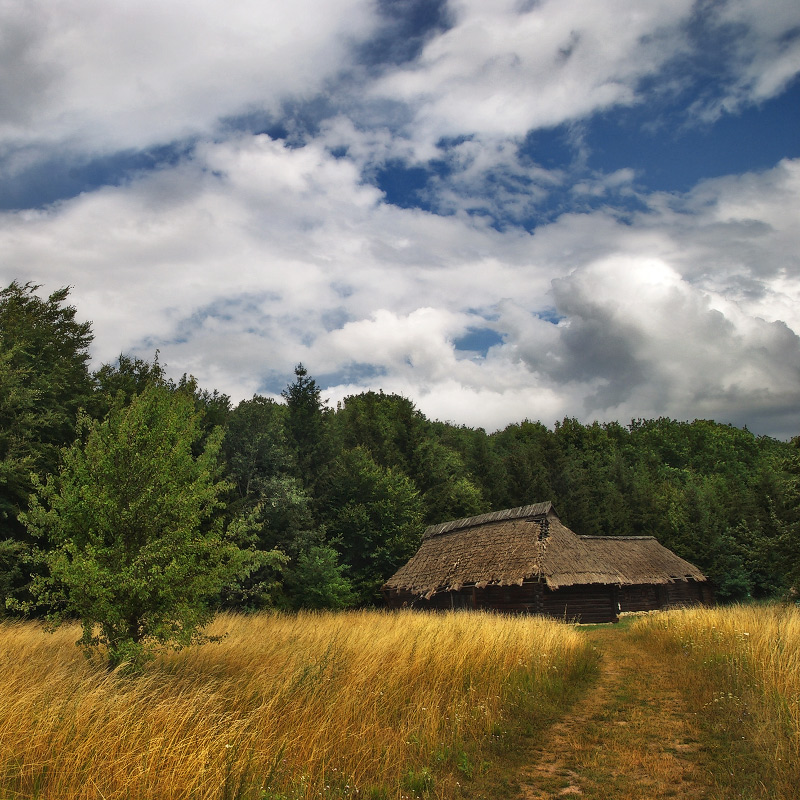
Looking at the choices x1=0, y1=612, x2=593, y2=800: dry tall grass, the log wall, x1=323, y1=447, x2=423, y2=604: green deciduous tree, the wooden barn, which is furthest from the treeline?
the log wall

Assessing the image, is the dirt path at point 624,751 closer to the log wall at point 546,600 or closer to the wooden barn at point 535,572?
the wooden barn at point 535,572

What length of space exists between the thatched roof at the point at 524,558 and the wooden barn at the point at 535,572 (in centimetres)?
5

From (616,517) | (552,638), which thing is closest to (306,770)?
(552,638)

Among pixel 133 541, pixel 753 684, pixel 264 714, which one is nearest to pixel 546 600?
pixel 753 684

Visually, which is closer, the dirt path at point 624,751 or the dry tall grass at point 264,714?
the dry tall grass at point 264,714

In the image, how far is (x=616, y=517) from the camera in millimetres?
48406

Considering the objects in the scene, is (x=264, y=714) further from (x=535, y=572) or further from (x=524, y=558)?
(x=524, y=558)

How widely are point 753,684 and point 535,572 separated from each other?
1774 centimetres

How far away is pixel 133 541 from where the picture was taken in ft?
24.7

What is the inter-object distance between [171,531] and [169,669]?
82.1 inches

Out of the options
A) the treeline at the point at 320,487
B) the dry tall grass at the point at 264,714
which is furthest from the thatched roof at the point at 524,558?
the dry tall grass at the point at 264,714

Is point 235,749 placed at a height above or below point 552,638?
above

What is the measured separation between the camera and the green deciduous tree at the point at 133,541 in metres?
6.86

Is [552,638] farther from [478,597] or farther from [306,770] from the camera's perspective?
[478,597]
